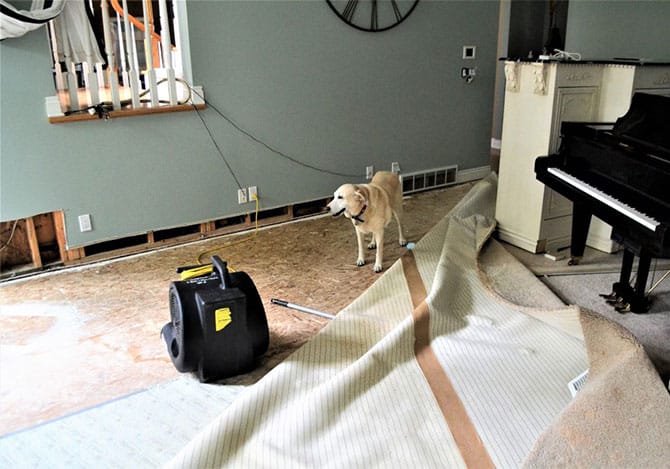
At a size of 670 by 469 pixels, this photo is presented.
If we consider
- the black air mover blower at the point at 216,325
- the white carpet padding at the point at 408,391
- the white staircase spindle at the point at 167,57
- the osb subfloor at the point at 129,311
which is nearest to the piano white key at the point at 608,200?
the white carpet padding at the point at 408,391

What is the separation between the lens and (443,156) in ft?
17.3

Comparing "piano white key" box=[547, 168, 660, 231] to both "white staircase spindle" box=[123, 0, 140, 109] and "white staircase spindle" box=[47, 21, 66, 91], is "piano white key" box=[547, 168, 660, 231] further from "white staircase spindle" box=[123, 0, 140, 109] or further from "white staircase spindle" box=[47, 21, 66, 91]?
"white staircase spindle" box=[47, 21, 66, 91]

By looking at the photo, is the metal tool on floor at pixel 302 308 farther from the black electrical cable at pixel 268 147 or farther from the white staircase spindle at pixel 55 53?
the white staircase spindle at pixel 55 53

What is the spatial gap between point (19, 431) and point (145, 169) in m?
2.03

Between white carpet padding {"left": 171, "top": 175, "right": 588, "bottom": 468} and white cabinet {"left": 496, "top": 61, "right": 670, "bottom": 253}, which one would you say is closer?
white carpet padding {"left": 171, "top": 175, "right": 588, "bottom": 468}

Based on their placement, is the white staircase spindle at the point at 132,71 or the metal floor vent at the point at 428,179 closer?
the white staircase spindle at the point at 132,71

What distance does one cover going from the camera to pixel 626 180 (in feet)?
8.52

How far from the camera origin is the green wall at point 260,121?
3350 millimetres

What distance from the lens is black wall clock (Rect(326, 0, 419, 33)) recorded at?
4309 millimetres

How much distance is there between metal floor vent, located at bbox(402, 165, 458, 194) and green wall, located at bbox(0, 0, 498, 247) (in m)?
0.08

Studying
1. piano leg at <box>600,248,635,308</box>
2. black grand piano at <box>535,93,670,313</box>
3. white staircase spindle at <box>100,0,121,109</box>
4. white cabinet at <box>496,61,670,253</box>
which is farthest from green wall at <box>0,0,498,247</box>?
piano leg at <box>600,248,635,308</box>

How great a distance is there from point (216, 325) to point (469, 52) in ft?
12.9

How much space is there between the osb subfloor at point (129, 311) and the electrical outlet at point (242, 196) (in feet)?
0.86

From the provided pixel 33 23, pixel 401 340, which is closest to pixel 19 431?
pixel 401 340
